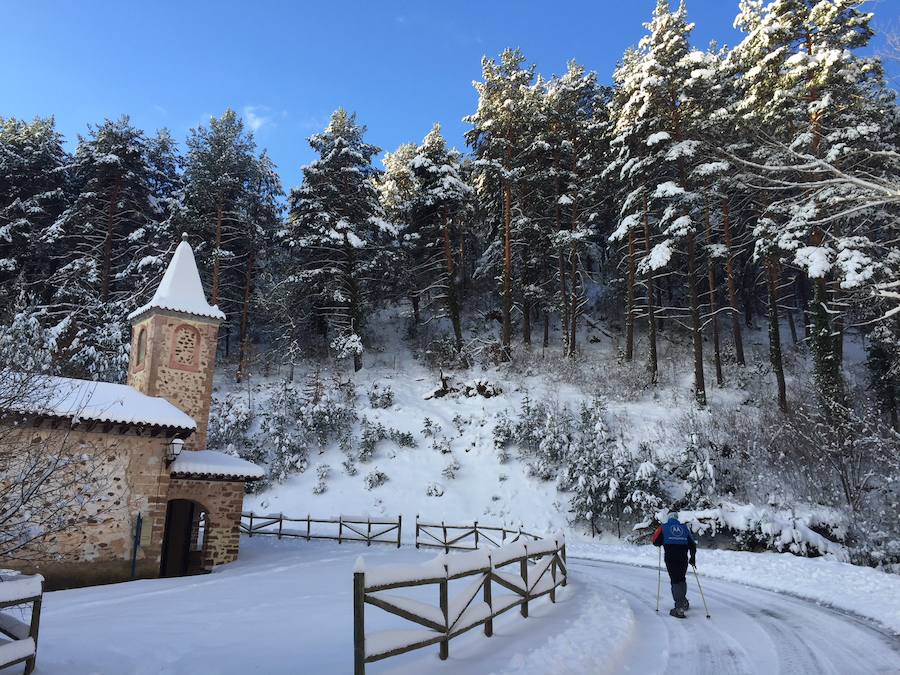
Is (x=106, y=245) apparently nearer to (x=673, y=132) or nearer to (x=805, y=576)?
(x=673, y=132)

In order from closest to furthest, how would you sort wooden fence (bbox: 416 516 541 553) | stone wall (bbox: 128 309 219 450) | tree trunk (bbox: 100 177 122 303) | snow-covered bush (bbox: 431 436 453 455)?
stone wall (bbox: 128 309 219 450) < wooden fence (bbox: 416 516 541 553) < snow-covered bush (bbox: 431 436 453 455) < tree trunk (bbox: 100 177 122 303)

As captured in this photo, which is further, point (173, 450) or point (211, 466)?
point (211, 466)

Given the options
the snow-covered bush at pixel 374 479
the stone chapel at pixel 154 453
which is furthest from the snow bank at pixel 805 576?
the stone chapel at pixel 154 453

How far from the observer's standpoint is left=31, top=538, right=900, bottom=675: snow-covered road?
5637mm

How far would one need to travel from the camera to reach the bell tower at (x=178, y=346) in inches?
626

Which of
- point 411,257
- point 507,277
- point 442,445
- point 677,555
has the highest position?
point 411,257

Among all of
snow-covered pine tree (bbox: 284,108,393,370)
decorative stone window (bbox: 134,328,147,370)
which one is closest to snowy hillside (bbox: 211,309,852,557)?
snow-covered pine tree (bbox: 284,108,393,370)

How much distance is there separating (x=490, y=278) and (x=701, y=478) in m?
22.5

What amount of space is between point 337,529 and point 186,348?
8439 mm

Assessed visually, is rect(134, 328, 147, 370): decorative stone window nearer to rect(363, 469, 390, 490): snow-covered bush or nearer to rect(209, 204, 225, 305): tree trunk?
rect(363, 469, 390, 490): snow-covered bush

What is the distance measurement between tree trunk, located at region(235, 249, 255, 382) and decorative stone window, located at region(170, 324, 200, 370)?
12.2 meters

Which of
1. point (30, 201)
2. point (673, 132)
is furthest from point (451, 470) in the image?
point (30, 201)

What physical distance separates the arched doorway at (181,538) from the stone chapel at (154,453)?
0.10 feet

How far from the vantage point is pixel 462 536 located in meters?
16.9
